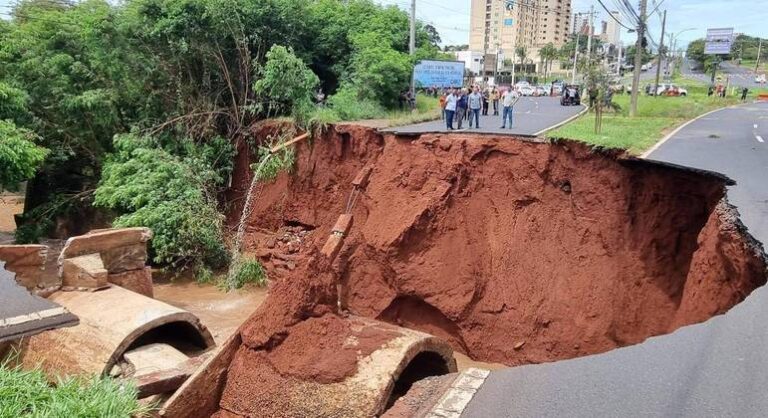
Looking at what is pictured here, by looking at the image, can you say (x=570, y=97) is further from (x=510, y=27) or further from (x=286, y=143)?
(x=510, y=27)

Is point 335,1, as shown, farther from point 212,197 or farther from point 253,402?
point 253,402

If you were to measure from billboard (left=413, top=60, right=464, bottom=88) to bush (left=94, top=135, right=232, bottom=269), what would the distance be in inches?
383

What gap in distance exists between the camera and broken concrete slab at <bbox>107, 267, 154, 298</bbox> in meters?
9.71

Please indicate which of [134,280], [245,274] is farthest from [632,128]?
[134,280]

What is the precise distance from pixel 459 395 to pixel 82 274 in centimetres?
685

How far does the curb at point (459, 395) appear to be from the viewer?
14.1ft

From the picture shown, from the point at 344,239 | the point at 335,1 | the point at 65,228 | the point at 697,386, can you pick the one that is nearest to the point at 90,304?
the point at 344,239

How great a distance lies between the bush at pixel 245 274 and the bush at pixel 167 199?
→ 0.93 m

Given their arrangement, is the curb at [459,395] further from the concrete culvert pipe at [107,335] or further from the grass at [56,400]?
the concrete culvert pipe at [107,335]

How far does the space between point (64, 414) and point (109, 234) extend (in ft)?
19.5

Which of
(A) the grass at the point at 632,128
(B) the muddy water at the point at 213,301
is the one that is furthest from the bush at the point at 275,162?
(A) the grass at the point at 632,128

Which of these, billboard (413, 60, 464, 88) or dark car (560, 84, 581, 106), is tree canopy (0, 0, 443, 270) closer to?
billboard (413, 60, 464, 88)

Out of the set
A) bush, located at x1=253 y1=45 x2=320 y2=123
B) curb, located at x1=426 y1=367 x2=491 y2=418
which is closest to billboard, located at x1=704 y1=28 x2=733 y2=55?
bush, located at x1=253 y1=45 x2=320 y2=123

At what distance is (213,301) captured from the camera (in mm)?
14344
